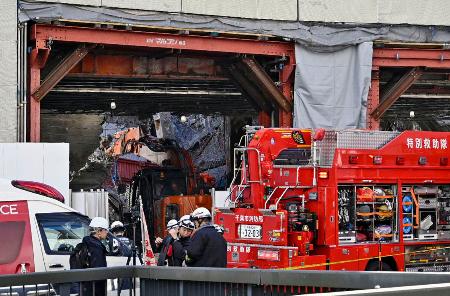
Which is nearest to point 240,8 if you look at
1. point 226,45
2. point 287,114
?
point 226,45

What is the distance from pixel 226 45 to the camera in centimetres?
2723

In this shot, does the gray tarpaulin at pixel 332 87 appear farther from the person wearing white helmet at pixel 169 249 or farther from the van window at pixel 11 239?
the van window at pixel 11 239

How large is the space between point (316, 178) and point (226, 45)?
9.12 m

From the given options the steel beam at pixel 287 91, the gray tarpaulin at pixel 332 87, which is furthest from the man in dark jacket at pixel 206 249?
the steel beam at pixel 287 91

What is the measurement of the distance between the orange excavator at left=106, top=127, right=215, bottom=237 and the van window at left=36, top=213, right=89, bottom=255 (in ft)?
50.4

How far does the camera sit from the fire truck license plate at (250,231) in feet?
60.3

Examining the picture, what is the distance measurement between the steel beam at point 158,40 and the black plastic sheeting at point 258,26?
30cm

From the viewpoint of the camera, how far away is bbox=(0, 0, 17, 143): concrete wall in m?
23.8

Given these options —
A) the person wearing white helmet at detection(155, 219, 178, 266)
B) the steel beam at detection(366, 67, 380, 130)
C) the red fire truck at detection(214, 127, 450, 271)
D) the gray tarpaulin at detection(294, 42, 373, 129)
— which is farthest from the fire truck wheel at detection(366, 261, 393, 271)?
the steel beam at detection(366, 67, 380, 130)

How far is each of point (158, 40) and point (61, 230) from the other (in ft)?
42.1

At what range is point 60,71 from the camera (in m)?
25.0

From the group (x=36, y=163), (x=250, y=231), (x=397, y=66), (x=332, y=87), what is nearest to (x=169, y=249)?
(x=250, y=231)

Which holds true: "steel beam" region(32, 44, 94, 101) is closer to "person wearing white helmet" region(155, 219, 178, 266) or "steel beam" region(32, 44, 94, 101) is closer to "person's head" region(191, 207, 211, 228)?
"person wearing white helmet" region(155, 219, 178, 266)

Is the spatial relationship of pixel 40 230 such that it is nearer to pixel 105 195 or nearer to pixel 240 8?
pixel 105 195
